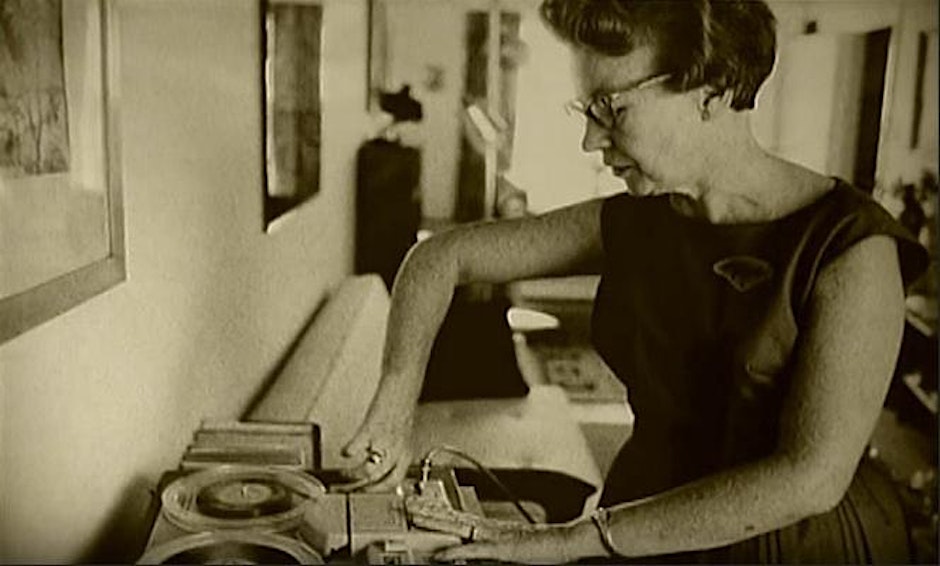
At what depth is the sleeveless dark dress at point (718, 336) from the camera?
1608mm

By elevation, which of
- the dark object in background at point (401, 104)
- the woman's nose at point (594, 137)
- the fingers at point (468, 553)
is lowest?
the fingers at point (468, 553)

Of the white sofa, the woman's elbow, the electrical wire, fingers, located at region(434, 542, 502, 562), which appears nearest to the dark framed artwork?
the white sofa

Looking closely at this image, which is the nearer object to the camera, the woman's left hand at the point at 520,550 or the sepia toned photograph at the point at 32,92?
the sepia toned photograph at the point at 32,92

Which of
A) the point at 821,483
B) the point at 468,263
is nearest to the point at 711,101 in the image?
the point at 468,263

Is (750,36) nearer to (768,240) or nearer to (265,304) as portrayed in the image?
(768,240)

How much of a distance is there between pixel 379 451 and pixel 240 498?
19cm

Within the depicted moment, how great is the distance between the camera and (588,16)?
1.62 m

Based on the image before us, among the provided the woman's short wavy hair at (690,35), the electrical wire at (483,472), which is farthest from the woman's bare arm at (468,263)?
the woman's short wavy hair at (690,35)

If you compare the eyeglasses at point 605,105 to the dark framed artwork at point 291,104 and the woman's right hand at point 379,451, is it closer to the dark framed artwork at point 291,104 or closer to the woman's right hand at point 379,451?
the dark framed artwork at point 291,104

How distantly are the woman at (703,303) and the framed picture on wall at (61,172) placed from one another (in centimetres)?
41

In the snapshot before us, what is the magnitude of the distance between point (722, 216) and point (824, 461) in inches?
13.4

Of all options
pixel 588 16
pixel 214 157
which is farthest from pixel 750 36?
pixel 214 157

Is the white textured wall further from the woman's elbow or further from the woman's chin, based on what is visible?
the woman's elbow

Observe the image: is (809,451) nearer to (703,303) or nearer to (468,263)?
(703,303)
